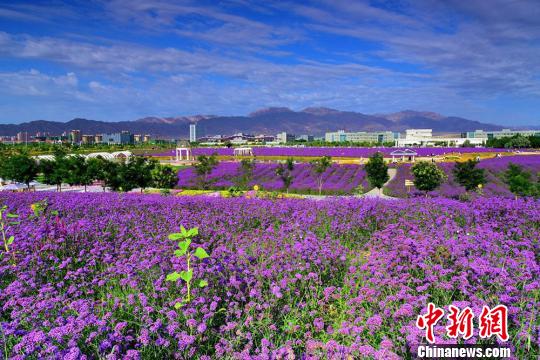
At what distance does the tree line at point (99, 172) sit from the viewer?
75.4ft

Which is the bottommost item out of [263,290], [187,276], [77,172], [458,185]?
[458,185]

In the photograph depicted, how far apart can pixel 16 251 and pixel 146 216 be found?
297cm

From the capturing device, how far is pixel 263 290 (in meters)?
4.51

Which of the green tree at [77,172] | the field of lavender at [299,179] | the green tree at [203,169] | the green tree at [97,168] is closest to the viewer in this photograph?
the green tree at [97,168]

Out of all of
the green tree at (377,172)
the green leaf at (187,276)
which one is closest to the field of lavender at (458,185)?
the green tree at (377,172)

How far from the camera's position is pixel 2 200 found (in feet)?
39.6

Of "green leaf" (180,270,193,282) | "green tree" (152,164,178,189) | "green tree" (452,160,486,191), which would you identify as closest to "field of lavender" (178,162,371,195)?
"green tree" (152,164,178,189)

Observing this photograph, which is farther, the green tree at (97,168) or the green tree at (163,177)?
the green tree at (163,177)
